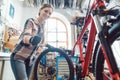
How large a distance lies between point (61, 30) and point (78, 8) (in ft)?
2.68

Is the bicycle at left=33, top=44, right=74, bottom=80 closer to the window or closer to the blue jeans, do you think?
the blue jeans

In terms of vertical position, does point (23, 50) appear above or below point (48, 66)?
above

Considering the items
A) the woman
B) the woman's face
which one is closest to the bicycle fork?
the woman

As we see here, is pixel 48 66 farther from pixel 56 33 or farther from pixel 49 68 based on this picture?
pixel 56 33

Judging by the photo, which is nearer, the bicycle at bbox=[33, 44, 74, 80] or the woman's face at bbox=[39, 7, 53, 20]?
the woman's face at bbox=[39, 7, 53, 20]

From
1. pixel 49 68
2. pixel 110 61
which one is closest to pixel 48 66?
pixel 49 68

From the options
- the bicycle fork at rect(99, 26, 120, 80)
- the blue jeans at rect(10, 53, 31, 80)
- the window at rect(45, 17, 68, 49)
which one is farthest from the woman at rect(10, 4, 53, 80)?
the window at rect(45, 17, 68, 49)

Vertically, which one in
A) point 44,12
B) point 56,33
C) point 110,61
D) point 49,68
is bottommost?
point 49,68

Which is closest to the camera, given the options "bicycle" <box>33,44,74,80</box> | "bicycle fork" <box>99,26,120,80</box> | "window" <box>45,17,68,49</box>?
"bicycle fork" <box>99,26,120,80</box>

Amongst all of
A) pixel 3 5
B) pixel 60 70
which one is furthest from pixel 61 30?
pixel 60 70

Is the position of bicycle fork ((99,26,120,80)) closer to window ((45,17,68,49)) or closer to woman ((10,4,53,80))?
woman ((10,4,53,80))

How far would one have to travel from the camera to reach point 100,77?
94 centimetres

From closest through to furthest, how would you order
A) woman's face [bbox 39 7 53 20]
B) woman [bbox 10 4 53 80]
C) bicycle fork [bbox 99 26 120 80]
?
bicycle fork [bbox 99 26 120 80] < woman [bbox 10 4 53 80] < woman's face [bbox 39 7 53 20]

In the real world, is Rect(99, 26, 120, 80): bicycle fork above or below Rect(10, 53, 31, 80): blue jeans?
above
